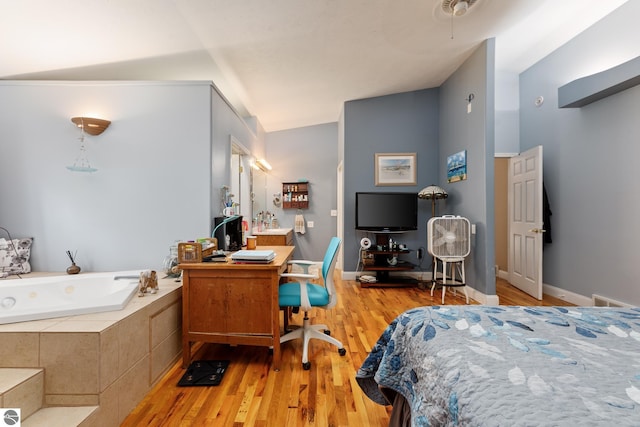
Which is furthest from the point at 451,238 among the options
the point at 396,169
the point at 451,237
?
the point at 396,169

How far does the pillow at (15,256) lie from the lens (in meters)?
2.67

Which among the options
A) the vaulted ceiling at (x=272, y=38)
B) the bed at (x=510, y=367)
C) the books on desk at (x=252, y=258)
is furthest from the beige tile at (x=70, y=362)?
the vaulted ceiling at (x=272, y=38)

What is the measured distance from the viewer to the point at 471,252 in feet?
12.3

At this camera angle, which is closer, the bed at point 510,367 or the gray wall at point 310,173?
the bed at point 510,367

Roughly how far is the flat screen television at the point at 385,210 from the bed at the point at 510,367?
3057 millimetres

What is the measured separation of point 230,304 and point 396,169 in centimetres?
349

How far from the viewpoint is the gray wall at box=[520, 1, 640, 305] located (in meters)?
2.86

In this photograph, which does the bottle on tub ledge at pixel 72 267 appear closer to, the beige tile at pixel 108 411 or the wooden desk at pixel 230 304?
the wooden desk at pixel 230 304

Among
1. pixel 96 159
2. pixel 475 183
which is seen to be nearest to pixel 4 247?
pixel 96 159

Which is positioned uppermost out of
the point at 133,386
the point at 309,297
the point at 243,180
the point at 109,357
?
the point at 243,180

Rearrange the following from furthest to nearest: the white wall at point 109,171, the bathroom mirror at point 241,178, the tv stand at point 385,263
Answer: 1. the tv stand at point 385,263
2. the bathroom mirror at point 241,178
3. the white wall at point 109,171

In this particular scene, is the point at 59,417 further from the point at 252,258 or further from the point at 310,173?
the point at 310,173

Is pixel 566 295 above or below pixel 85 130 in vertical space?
below

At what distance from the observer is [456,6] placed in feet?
8.51
